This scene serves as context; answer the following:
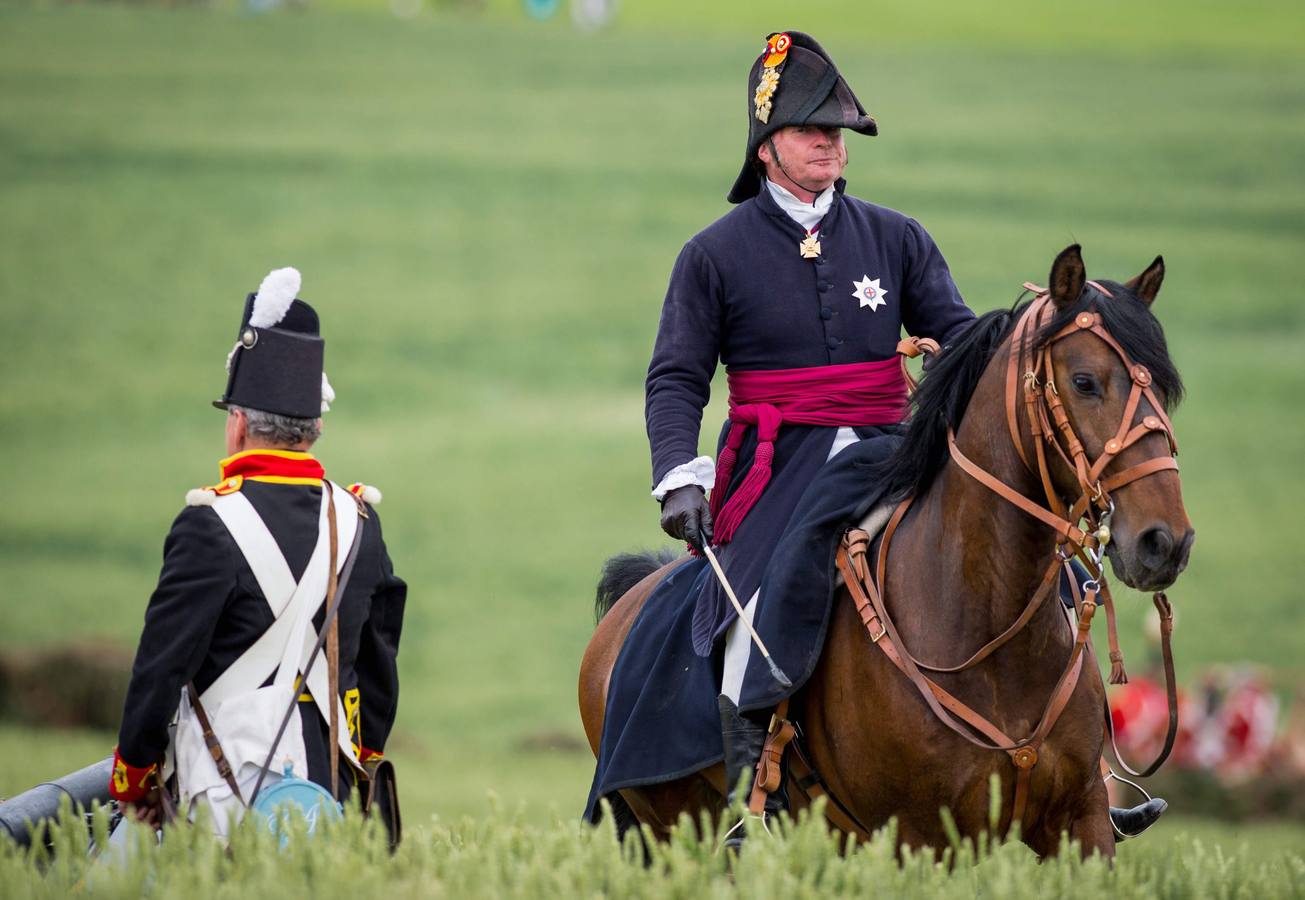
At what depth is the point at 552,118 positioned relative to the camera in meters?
40.7

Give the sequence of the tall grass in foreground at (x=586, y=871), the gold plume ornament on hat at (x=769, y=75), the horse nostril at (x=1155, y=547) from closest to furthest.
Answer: the tall grass in foreground at (x=586, y=871) → the horse nostril at (x=1155, y=547) → the gold plume ornament on hat at (x=769, y=75)

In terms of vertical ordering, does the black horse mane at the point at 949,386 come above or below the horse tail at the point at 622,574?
above

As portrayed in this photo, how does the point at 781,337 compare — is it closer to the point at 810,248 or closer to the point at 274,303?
the point at 810,248

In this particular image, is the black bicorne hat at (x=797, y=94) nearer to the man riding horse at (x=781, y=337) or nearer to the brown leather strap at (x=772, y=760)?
the man riding horse at (x=781, y=337)

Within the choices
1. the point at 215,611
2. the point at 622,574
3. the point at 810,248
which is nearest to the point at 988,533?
the point at 810,248

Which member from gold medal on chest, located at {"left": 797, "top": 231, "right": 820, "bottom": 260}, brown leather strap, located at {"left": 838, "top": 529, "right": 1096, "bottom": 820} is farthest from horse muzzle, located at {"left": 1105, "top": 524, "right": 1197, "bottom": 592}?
gold medal on chest, located at {"left": 797, "top": 231, "right": 820, "bottom": 260}

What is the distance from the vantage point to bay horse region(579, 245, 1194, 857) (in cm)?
482

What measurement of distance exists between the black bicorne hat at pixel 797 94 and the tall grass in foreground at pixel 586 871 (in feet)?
7.74

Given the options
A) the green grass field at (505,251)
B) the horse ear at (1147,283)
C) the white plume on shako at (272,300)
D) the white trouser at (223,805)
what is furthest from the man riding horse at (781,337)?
the green grass field at (505,251)

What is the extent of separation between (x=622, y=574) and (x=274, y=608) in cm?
237

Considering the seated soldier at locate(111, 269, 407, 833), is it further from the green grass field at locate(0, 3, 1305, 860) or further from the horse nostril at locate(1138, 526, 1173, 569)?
the green grass field at locate(0, 3, 1305, 860)

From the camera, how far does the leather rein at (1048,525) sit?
473 cm

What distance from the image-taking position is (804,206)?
5.94 meters

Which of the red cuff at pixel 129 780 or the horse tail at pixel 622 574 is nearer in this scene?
the red cuff at pixel 129 780
